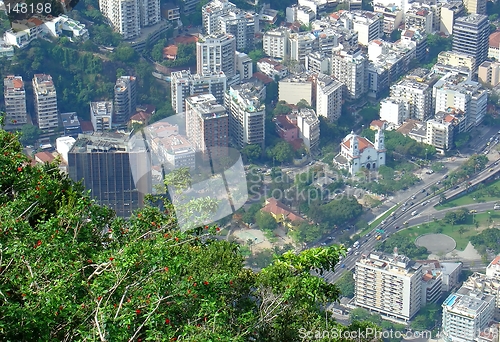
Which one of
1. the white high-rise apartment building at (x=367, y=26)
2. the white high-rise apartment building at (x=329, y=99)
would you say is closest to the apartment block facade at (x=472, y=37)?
the white high-rise apartment building at (x=367, y=26)

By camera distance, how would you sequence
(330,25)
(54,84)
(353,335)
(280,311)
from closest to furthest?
(280,311)
(353,335)
(54,84)
(330,25)

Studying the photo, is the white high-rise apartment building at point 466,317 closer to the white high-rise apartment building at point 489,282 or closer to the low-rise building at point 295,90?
the white high-rise apartment building at point 489,282

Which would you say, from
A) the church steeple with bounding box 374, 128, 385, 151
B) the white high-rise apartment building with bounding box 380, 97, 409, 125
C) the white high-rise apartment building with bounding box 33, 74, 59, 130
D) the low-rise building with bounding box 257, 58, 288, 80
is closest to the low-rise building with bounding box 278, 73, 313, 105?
the low-rise building with bounding box 257, 58, 288, 80

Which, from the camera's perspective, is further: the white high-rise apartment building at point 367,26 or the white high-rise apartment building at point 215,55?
the white high-rise apartment building at point 367,26

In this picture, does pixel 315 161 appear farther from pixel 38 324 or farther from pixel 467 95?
pixel 38 324

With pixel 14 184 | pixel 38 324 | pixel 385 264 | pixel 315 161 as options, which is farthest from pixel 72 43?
pixel 38 324

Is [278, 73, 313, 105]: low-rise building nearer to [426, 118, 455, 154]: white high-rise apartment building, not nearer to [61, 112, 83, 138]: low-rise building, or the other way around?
[426, 118, 455, 154]: white high-rise apartment building

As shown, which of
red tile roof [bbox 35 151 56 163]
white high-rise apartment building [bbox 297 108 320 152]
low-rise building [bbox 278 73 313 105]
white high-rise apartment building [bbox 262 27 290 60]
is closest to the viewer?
red tile roof [bbox 35 151 56 163]
